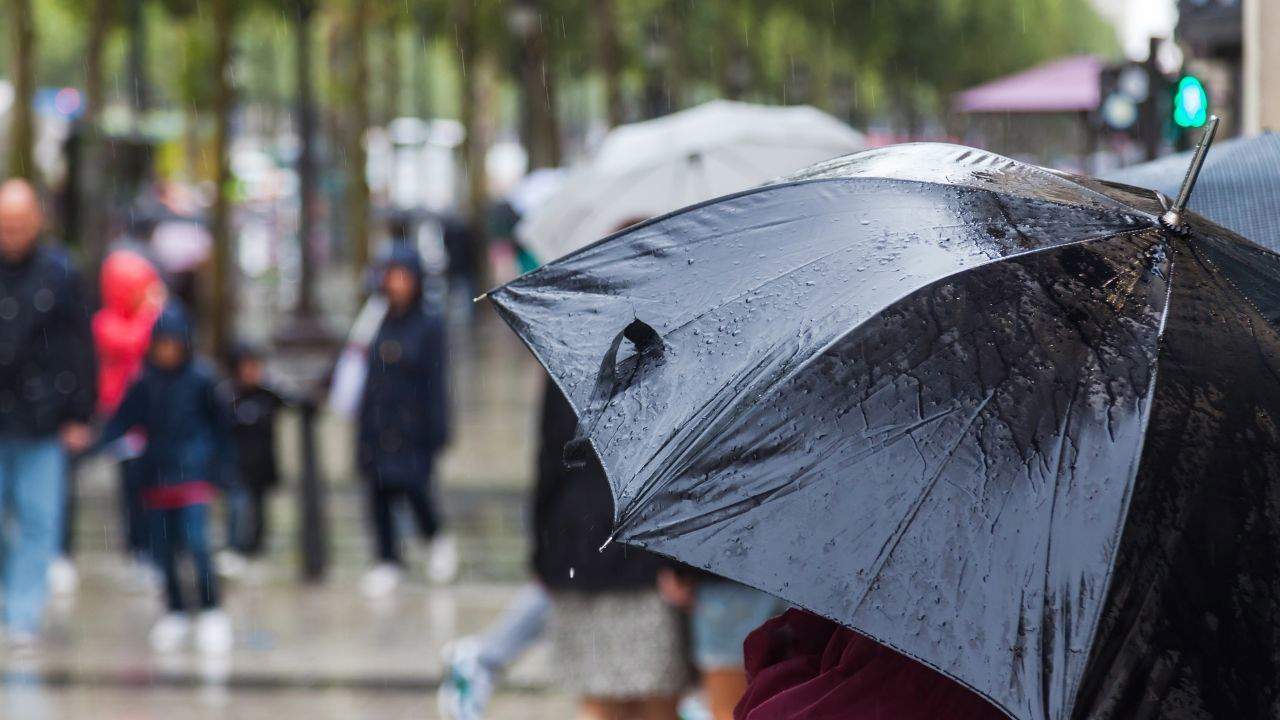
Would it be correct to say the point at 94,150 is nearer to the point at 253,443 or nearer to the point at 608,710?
the point at 253,443

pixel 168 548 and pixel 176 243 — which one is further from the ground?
pixel 176 243

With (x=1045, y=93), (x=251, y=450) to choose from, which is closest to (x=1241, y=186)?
(x=251, y=450)

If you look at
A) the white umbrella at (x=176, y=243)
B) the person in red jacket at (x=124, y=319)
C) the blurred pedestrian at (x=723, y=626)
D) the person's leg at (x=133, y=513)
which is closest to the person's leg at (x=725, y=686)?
the blurred pedestrian at (x=723, y=626)

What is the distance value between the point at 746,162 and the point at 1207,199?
2.46m

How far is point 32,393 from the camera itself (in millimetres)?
8562

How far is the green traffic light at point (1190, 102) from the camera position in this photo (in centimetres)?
1090

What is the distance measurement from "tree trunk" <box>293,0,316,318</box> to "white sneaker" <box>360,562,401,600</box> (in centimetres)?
1144

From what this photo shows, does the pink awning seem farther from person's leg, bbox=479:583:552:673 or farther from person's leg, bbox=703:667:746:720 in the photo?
person's leg, bbox=703:667:746:720

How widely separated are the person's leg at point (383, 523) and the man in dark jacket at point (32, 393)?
1864 millimetres

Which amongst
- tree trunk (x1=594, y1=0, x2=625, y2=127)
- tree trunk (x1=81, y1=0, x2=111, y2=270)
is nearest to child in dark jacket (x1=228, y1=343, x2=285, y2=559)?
tree trunk (x1=81, y1=0, x2=111, y2=270)

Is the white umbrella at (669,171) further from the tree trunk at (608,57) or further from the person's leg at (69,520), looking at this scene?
the tree trunk at (608,57)

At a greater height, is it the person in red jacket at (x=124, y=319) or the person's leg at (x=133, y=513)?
the person in red jacket at (x=124, y=319)

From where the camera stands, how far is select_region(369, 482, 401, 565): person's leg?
33.1ft

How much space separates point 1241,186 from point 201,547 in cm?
607
